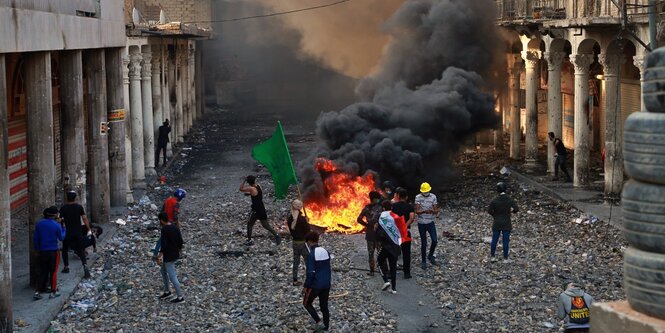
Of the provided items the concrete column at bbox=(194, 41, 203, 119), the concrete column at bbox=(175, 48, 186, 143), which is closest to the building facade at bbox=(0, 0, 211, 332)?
the concrete column at bbox=(175, 48, 186, 143)

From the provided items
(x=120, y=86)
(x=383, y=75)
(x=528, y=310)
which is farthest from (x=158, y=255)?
(x=383, y=75)

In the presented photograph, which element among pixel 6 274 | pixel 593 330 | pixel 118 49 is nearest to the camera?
pixel 593 330

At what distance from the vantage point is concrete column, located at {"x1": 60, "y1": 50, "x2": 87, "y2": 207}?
47.7ft

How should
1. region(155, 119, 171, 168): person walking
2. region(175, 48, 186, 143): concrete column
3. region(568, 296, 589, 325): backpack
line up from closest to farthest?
region(568, 296, 589, 325): backpack, region(155, 119, 171, 168): person walking, region(175, 48, 186, 143): concrete column

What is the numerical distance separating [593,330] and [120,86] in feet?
53.0

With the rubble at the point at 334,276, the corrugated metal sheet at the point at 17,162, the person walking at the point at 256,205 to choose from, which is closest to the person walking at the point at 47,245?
the rubble at the point at 334,276

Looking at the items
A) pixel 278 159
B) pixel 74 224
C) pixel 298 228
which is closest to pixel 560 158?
pixel 278 159

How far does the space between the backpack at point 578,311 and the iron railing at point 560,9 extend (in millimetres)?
9850

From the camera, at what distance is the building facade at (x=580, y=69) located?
62.6 ft

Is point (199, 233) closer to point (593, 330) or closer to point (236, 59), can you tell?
point (593, 330)

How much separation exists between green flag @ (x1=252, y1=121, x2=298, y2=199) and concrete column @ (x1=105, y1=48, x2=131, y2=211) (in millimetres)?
4240

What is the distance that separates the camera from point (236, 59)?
51031mm

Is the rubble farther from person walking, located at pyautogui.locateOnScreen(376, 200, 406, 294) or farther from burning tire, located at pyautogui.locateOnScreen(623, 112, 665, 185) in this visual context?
burning tire, located at pyautogui.locateOnScreen(623, 112, 665, 185)

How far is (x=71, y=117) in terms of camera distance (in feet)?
47.8
